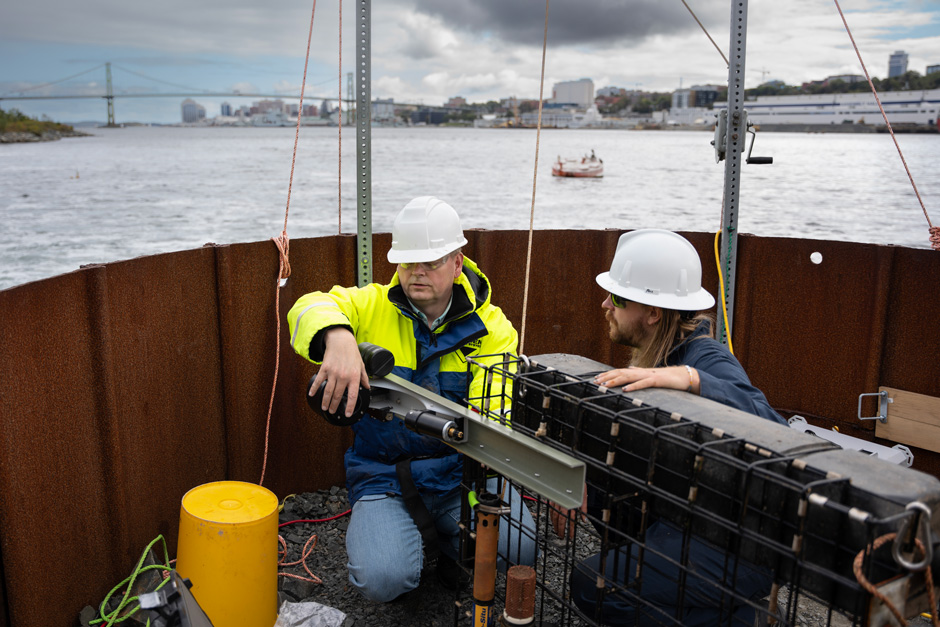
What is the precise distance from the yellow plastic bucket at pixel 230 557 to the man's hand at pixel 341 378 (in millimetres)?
757

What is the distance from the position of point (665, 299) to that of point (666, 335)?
0.19 m

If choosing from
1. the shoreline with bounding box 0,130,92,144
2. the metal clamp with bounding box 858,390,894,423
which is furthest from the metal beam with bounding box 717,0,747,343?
the shoreline with bounding box 0,130,92,144

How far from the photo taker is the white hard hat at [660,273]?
127 inches

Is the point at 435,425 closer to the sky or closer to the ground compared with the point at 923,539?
closer to the ground

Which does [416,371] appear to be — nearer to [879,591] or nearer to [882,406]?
[879,591]

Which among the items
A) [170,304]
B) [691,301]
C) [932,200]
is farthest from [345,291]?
[932,200]

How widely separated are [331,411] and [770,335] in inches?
152

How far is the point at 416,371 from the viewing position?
4109mm

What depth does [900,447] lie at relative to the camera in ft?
16.8

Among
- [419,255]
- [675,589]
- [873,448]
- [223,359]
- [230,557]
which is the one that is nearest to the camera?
[675,589]

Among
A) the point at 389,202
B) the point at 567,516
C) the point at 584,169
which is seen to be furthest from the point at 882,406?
the point at 584,169

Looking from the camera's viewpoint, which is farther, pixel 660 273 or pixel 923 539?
pixel 660 273

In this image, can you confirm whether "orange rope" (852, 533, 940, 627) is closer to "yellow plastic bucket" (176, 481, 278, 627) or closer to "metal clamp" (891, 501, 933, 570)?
"metal clamp" (891, 501, 933, 570)

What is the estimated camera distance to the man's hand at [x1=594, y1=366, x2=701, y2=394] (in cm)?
266
